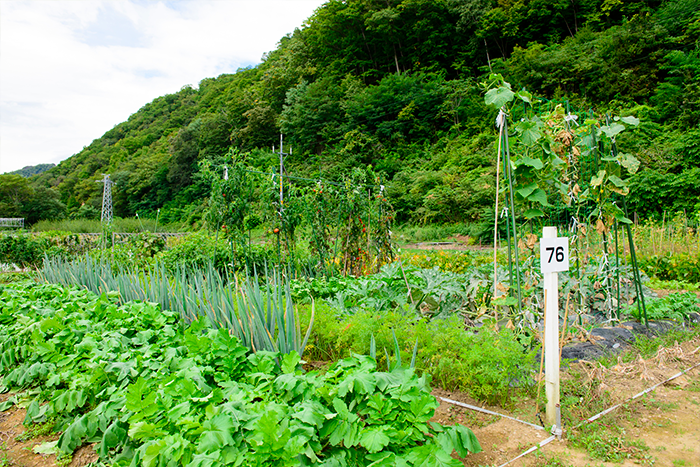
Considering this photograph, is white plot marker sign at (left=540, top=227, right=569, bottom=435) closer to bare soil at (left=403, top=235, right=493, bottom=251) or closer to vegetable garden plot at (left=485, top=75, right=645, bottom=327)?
vegetable garden plot at (left=485, top=75, right=645, bottom=327)

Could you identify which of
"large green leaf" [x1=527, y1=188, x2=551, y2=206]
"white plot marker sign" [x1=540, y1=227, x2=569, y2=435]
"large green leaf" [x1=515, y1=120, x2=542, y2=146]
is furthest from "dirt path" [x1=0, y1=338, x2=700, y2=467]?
"large green leaf" [x1=515, y1=120, x2=542, y2=146]

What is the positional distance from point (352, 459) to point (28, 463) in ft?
5.74

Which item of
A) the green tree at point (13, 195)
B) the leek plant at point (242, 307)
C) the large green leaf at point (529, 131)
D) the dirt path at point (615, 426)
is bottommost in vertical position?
the dirt path at point (615, 426)

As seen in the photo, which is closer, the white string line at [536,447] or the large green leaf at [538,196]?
A: the white string line at [536,447]

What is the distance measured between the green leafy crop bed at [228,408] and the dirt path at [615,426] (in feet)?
1.52

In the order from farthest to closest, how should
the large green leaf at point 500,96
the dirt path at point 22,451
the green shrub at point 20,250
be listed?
the green shrub at point 20,250 → the large green leaf at point 500,96 → the dirt path at point 22,451

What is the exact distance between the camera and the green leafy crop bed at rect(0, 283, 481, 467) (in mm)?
1404

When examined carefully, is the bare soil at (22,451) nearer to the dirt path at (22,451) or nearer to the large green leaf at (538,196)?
the dirt path at (22,451)

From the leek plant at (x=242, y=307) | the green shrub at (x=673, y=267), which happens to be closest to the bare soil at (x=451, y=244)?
the green shrub at (x=673, y=267)

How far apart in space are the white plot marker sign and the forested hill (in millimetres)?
4004

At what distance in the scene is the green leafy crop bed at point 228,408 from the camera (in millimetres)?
1404

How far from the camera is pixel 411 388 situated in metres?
1.55

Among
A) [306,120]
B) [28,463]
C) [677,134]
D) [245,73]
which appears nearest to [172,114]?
[245,73]

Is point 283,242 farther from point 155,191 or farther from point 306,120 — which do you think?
point 155,191
